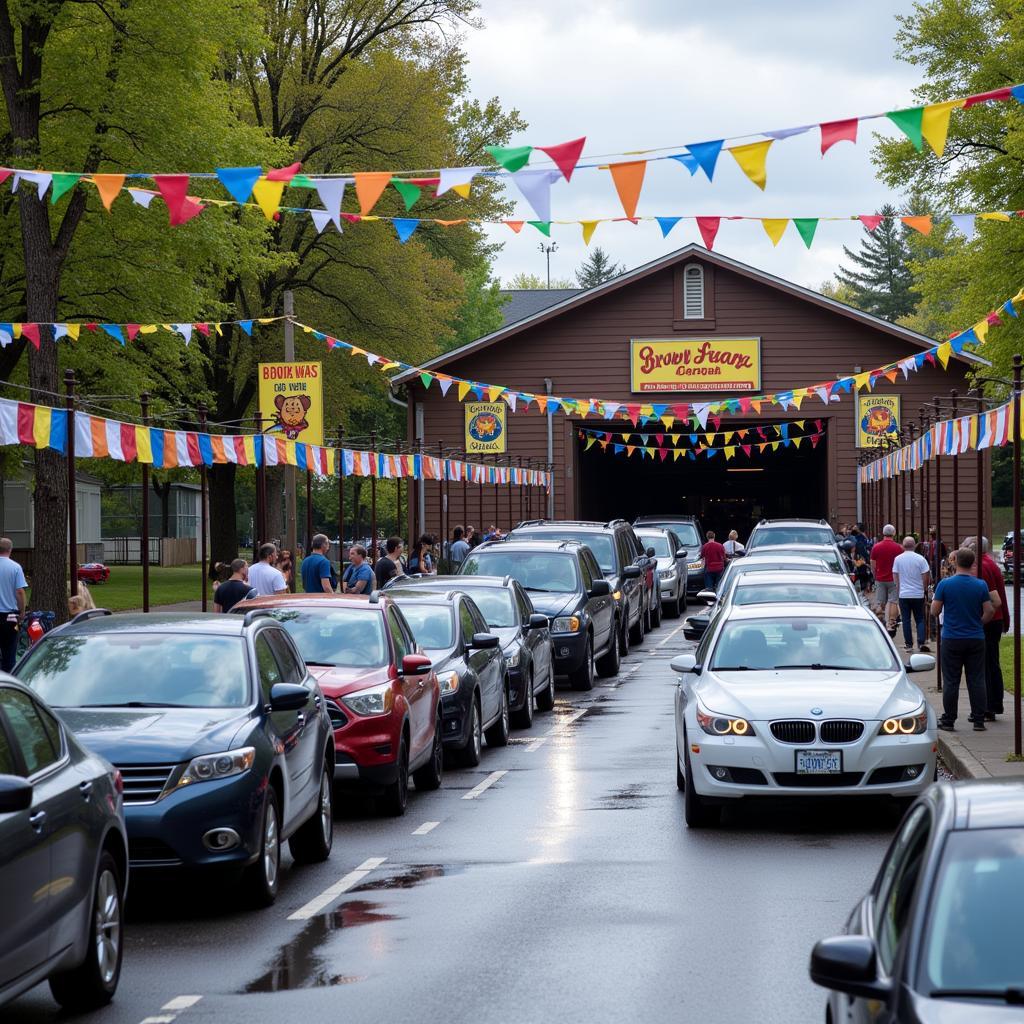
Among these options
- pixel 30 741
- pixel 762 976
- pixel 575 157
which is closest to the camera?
pixel 30 741

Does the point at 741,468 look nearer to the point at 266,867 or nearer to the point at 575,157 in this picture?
the point at 575,157

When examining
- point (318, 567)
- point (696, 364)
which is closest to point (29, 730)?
point (318, 567)

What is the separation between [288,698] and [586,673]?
13.9 m

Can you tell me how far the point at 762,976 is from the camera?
26.3ft

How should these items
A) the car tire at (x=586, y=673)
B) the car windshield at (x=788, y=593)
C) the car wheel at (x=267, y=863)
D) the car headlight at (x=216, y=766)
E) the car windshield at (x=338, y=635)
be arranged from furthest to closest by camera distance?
1. the car tire at (x=586, y=673)
2. the car windshield at (x=788, y=593)
3. the car windshield at (x=338, y=635)
4. the car wheel at (x=267, y=863)
5. the car headlight at (x=216, y=766)

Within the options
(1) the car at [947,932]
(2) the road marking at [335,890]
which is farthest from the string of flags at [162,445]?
(1) the car at [947,932]

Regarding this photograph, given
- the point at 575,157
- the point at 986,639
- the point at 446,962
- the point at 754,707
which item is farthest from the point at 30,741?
the point at 986,639

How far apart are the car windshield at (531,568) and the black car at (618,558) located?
2.56 m

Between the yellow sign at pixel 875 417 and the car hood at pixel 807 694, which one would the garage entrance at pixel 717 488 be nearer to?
the yellow sign at pixel 875 417

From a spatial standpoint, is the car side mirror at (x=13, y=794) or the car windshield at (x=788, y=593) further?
the car windshield at (x=788, y=593)

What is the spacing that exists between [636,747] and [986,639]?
364cm

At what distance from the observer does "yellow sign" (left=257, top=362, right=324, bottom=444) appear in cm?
2577

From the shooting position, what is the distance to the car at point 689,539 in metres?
43.6

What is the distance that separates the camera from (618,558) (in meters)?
29.9
